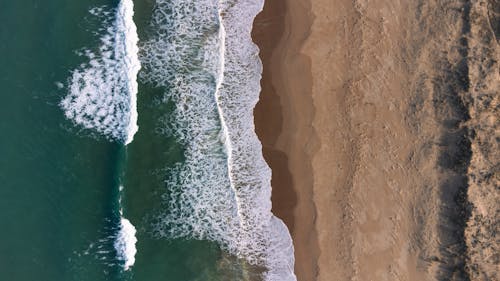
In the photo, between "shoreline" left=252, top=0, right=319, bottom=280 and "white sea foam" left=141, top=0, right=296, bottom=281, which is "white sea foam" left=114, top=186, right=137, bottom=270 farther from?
"shoreline" left=252, top=0, right=319, bottom=280

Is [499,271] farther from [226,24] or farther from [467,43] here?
[226,24]

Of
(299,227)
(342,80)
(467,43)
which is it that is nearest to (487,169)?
(467,43)

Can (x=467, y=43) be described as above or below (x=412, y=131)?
above

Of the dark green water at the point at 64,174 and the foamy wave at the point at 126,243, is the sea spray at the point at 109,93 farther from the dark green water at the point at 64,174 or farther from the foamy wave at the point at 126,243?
the foamy wave at the point at 126,243

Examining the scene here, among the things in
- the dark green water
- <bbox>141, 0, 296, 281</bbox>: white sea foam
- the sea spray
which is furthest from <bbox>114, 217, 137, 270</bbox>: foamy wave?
the sea spray

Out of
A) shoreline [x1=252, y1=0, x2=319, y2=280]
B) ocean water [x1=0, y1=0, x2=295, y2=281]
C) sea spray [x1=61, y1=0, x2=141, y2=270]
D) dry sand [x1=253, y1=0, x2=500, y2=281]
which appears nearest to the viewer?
dry sand [x1=253, y1=0, x2=500, y2=281]
